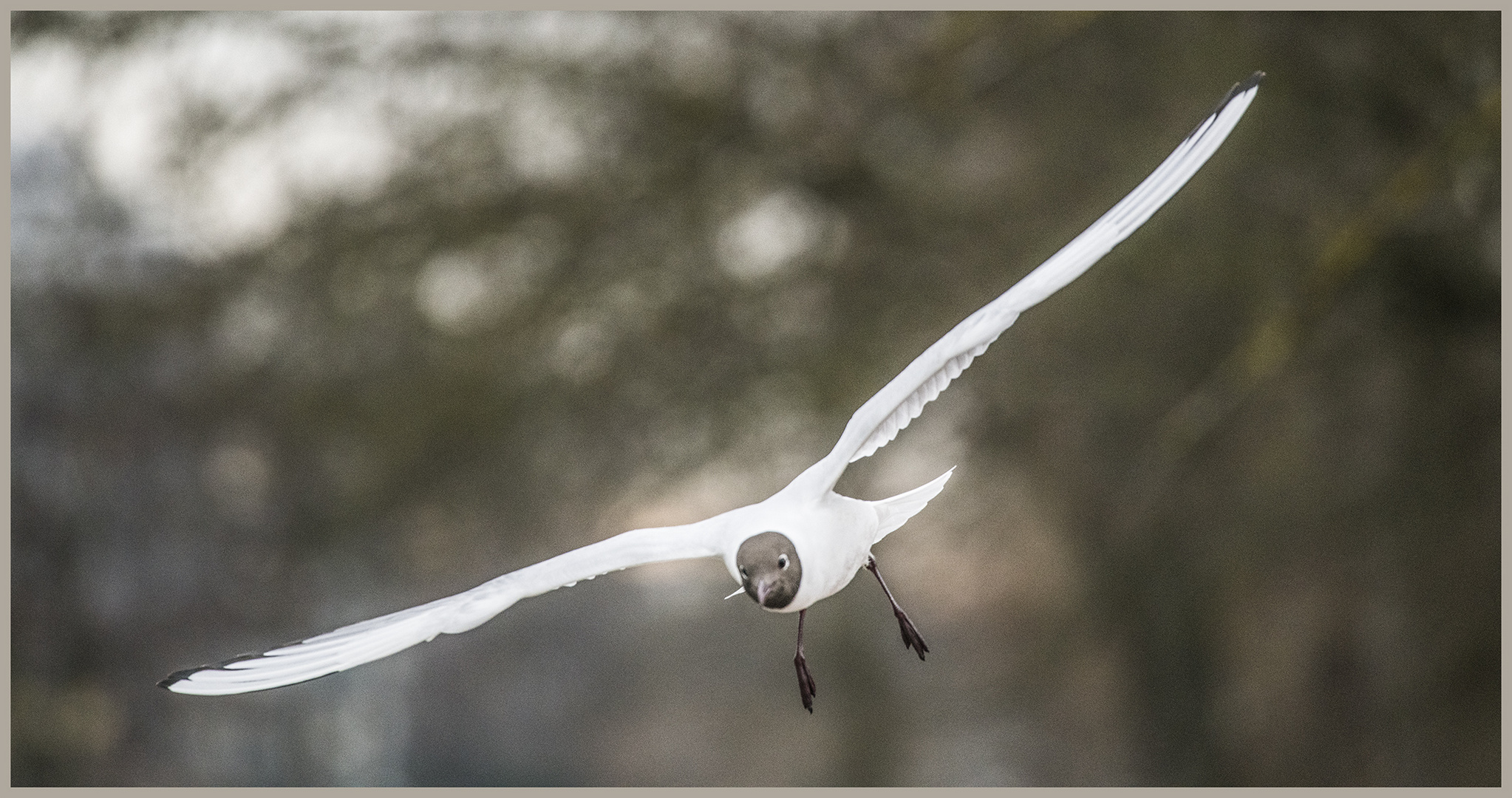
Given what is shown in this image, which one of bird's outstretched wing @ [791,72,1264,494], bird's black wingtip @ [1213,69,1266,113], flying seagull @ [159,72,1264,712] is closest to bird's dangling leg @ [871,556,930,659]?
flying seagull @ [159,72,1264,712]

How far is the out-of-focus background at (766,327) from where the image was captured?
4.98 meters

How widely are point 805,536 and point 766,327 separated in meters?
4.17

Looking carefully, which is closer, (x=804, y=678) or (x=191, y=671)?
(x=804, y=678)

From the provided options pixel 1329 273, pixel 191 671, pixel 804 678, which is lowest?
pixel 804 678

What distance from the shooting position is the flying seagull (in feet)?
4.07

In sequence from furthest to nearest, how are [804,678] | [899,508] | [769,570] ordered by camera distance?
[899,508], [804,678], [769,570]

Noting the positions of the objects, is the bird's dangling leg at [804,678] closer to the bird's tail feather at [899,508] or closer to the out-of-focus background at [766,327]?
the bird's tail feather at [899,508]

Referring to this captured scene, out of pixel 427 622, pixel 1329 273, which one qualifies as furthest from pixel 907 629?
pixel 1329 273

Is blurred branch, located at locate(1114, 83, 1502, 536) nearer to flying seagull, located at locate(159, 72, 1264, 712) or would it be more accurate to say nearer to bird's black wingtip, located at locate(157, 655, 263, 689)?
flying seagull, located at locate(159, 72, 1264, 712)

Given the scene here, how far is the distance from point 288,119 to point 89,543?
7.46 ft

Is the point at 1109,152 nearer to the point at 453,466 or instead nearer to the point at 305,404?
the point at 453,466

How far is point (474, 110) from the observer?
504 cm

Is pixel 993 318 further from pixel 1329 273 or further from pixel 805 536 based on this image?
pixel 1329 273

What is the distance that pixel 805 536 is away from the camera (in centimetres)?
125
